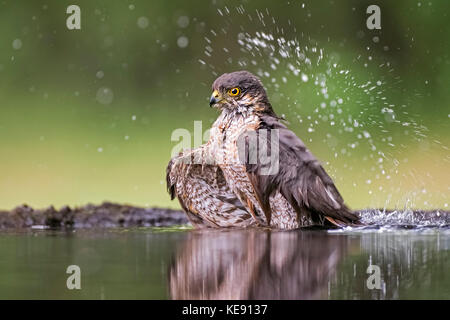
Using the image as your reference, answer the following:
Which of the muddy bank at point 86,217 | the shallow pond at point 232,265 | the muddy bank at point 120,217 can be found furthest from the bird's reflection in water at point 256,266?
the muddy bank at point 86,217

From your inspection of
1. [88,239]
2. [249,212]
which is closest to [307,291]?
[88,239]

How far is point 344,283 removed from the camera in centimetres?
301

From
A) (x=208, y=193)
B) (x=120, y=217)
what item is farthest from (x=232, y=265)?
(x=120, y=217)

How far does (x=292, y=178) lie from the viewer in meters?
5.48

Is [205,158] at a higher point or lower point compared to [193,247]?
higher

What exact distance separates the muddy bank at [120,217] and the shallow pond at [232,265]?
0.54 m

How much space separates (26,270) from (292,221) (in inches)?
103

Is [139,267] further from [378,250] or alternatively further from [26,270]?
[378,250]

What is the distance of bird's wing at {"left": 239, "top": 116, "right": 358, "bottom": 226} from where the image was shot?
17.9ft

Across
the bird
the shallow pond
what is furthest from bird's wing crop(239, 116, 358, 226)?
the shallow pond

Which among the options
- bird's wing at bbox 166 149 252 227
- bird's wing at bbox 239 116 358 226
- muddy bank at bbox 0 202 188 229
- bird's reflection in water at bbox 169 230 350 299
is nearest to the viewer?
bird's reflection in water at bbox 169 230 350 299

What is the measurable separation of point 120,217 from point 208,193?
1.24 m

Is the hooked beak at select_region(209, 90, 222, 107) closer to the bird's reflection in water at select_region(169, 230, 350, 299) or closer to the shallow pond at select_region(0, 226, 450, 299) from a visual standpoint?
the shallow pond at select_region(0, 226, 450, 299)

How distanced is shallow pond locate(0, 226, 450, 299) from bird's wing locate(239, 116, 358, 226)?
278mm
